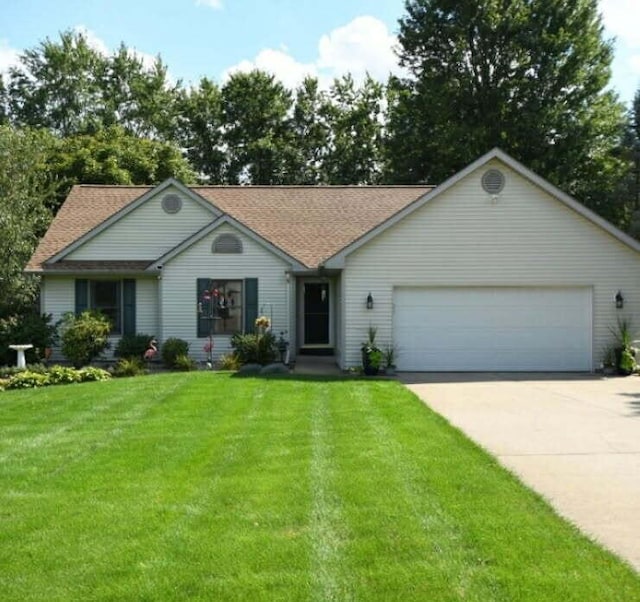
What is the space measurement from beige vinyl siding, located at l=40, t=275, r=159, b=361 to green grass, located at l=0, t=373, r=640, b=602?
9.58 meters

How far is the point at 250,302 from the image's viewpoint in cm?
1922

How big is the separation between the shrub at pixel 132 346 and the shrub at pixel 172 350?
0.64m

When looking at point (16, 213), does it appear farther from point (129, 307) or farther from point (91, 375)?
point (91, 375)

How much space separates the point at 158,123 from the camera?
4412cm

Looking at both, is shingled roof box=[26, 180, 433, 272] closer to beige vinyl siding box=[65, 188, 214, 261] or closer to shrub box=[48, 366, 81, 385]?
beige vinyl siding box=[65, 188, 214, 261]

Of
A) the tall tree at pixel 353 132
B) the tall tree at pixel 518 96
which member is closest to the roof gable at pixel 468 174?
the tall tree at pixel 518 96

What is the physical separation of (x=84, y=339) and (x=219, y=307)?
3517mm

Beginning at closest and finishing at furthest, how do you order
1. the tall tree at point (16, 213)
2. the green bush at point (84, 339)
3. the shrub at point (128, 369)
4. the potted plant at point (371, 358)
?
the potted plant at point (371, 358)
the shrub at point (128, 369)
the green bush at point (84, 339)
the tall tree at point (16, 213)

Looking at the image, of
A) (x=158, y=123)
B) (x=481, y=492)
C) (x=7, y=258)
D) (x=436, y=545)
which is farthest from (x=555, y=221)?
(x=158, y=123)

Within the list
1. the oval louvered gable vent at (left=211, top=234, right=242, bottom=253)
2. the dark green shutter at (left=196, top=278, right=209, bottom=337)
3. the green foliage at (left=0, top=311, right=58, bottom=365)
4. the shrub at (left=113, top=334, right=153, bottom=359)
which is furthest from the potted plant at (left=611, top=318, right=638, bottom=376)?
the green foliage at (left=0, top=311, right=58, bottom=365)

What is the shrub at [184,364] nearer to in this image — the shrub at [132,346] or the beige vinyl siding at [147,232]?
the shrub at [132,346]

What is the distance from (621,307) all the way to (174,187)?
12.2 metres

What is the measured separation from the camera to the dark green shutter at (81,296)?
19609 millimetres

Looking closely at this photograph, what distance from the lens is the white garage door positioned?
17.1 m
